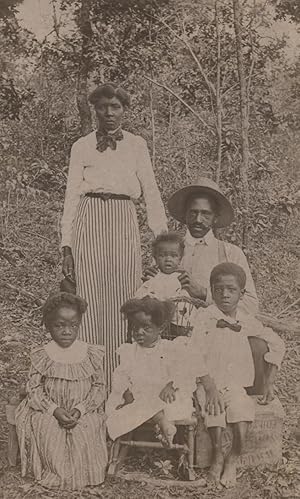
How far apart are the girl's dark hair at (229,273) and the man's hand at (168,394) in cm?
47

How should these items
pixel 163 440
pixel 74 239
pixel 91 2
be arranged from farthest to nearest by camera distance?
pixel 91 2 → pixel 74 239 → pixel 163 440

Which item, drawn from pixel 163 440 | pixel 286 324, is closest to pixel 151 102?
pixel 286 324

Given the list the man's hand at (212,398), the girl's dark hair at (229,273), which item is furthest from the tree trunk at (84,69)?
the man's hand at (212,398)

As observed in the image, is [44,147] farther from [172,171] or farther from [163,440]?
[163,440]

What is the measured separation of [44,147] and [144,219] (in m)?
0.72

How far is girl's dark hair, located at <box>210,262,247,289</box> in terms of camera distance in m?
2.99

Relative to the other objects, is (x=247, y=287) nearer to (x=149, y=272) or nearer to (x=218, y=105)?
(x=149, y=272)

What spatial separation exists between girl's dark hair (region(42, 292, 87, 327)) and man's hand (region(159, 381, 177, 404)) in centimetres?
47

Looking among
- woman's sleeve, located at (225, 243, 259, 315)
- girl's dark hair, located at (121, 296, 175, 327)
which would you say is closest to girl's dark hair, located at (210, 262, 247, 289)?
woman's sleeve, located at (225, 243, 259, 315)

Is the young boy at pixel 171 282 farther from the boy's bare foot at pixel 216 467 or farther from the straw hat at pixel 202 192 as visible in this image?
the boy's bare foot at pixel 216 467

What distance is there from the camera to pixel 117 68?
3.41 m

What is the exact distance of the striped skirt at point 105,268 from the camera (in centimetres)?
307

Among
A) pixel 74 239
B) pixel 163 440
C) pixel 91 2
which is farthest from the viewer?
pixel 91 2

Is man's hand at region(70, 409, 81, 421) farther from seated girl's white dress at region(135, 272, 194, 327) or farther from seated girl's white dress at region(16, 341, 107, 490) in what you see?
seated girl's white dress at region(135, 272, 194, 327)
